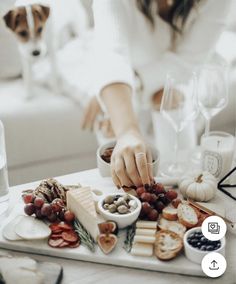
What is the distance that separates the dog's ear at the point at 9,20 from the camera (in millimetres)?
1504

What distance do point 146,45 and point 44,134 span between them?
0.44 m

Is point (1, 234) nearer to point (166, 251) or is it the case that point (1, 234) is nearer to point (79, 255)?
point (79, 255)


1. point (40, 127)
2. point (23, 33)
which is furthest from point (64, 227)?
point (23, 33)

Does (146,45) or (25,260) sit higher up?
(146,45)

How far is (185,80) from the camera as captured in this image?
153 cm

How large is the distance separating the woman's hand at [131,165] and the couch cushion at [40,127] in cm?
68

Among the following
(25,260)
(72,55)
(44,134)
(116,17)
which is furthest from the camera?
(72,55)

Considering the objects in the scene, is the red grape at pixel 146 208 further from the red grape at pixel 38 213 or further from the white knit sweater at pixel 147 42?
the white knit sweater at pixel 147 42

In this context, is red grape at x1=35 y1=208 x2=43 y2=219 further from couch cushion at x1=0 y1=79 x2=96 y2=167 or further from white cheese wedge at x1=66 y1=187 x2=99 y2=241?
couch cushion at x1=0 y1=79 x2=96 y2=167

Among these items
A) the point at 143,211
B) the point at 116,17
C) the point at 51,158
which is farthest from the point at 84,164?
the point at 143,211

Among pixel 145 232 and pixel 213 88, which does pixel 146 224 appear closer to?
pixel 145 232

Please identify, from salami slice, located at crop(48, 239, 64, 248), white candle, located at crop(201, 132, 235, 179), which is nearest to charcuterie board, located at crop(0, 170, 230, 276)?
salami slice, located at crop(48, 239, 64, 248)

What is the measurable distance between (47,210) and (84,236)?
0.26 ft

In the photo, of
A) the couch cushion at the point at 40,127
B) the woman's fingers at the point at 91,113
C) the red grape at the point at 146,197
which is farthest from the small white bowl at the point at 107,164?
the couch cushion at the point at 40,127
